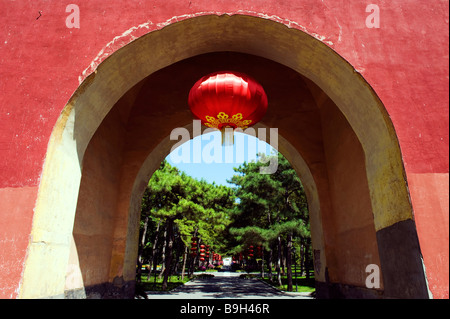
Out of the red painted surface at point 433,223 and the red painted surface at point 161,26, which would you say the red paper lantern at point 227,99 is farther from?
the red painted surface at point 433,223

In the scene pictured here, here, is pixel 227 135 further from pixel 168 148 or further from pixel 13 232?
pixel 168 148

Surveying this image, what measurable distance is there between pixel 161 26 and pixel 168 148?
11.2ft

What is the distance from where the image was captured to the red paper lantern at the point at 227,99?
3.37 meters

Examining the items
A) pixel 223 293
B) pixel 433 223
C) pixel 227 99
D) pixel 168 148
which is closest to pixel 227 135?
pixel 227 99

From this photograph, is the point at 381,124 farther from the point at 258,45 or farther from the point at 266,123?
the point at 266,123

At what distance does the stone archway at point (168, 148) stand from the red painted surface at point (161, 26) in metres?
0.13

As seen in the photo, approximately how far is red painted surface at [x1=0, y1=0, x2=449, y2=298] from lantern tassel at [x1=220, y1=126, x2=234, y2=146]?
4.75 feet

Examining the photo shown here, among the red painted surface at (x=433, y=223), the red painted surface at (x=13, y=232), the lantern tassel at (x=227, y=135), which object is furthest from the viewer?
the lantern tassel at (x=227, y=135)

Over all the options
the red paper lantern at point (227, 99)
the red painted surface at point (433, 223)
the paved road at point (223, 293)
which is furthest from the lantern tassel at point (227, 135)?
the paved road at point (223, 293)

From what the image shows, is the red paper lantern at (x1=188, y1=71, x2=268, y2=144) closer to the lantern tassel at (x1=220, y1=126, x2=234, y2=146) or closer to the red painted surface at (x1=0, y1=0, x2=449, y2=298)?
the lantern tassel at (x1=220, y1=126, x2=234, y2=146)

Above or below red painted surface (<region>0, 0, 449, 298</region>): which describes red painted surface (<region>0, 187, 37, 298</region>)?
below

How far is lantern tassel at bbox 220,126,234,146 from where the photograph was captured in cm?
371

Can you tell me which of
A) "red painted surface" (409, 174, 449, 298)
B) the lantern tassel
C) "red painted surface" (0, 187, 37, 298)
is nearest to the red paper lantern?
the lantern tassel
